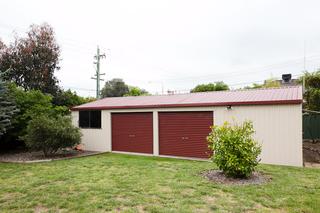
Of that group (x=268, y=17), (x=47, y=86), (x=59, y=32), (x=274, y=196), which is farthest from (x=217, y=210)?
(x=59, y=32)

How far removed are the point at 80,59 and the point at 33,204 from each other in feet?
73.4

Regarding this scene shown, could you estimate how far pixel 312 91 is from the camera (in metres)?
15.9

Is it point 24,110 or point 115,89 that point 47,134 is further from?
point 115,89

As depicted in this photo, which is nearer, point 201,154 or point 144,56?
point 201,154

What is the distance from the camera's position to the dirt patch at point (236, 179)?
257 inches

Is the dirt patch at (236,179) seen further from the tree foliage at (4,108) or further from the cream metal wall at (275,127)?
the tree foliage at (4,108)

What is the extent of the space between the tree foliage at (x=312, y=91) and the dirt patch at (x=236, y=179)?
424 inches

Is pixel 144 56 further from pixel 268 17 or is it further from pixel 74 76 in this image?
pixel 268 17

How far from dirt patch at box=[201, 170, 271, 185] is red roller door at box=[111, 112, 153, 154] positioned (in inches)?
214

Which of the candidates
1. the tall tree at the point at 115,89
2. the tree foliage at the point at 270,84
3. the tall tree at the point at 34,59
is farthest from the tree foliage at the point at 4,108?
the tall tree at the point at 115,89

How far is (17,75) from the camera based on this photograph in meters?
17.5

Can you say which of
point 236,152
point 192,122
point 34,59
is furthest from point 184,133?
point 34,59

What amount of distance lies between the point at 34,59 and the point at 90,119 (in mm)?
7032

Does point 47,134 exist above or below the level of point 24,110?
below
